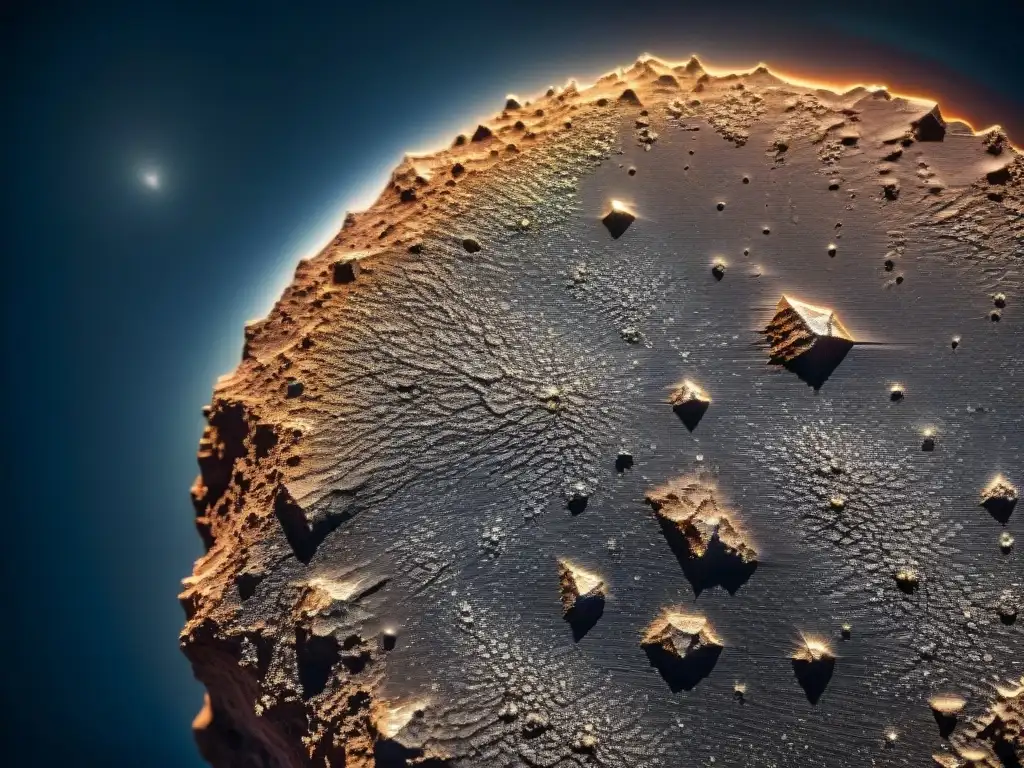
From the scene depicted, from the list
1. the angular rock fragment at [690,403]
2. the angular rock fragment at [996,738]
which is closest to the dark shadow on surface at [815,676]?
the angular rock fragment at [996,738]

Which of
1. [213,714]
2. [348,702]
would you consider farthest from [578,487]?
[213,714]

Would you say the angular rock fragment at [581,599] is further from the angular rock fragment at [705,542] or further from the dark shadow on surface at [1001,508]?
the dark shadow on surface at [1001,508]

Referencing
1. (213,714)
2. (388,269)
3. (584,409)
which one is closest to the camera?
(584,409)

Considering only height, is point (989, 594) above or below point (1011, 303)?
below

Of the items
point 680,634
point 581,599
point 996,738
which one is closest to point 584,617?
point 581,599

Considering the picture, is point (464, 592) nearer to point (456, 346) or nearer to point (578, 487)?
point (578, 487)
